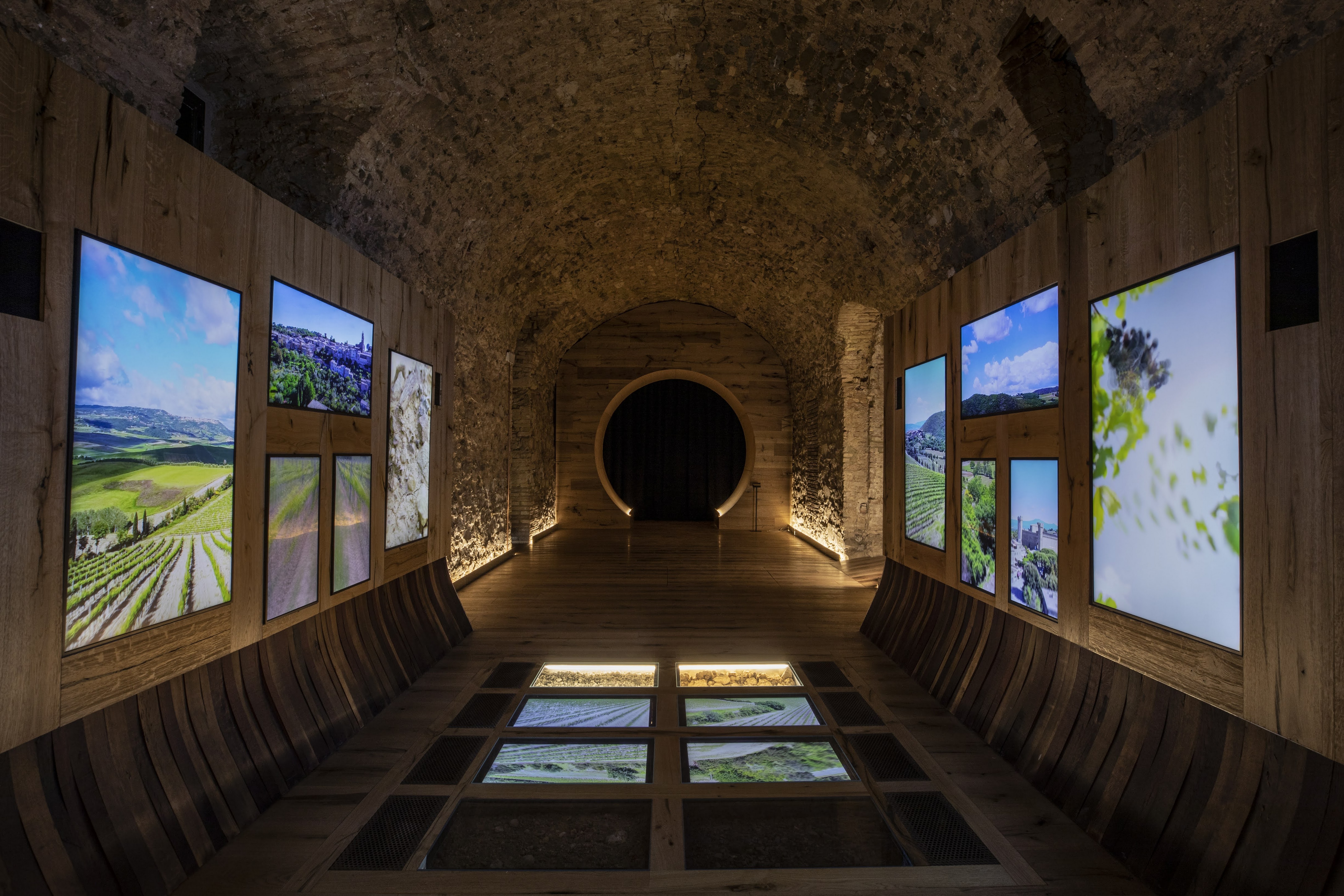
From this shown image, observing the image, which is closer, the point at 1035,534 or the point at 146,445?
the point at 146,445

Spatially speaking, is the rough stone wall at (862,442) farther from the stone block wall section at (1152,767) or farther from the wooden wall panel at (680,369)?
the stone block wall section at (1152,767)

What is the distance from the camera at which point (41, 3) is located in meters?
1.98

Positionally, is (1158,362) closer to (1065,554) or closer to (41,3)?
(1065,554)

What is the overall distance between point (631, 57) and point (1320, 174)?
354 centimetres

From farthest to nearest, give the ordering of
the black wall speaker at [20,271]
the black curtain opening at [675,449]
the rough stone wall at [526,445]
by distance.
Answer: the black curtain opening at [675,449], the rough stone wall at [526,445], the black wall speaker at [20,271]

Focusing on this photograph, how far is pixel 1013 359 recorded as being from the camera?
9.16 ft

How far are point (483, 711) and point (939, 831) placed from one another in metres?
1.89

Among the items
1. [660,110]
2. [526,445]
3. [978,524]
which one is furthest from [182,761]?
[526,445]

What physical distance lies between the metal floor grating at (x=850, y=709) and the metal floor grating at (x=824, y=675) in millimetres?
96

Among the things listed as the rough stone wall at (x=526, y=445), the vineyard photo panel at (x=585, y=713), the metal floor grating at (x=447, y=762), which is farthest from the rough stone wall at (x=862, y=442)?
the metal floor grating at (x=447, y=762)

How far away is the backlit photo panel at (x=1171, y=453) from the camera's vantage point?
68.7 inches

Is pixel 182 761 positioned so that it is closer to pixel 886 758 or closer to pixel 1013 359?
pixel 886 758

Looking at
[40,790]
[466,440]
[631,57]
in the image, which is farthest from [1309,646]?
[466,440]

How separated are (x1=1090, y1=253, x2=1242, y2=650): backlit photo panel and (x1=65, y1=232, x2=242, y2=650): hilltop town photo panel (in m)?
2.90
